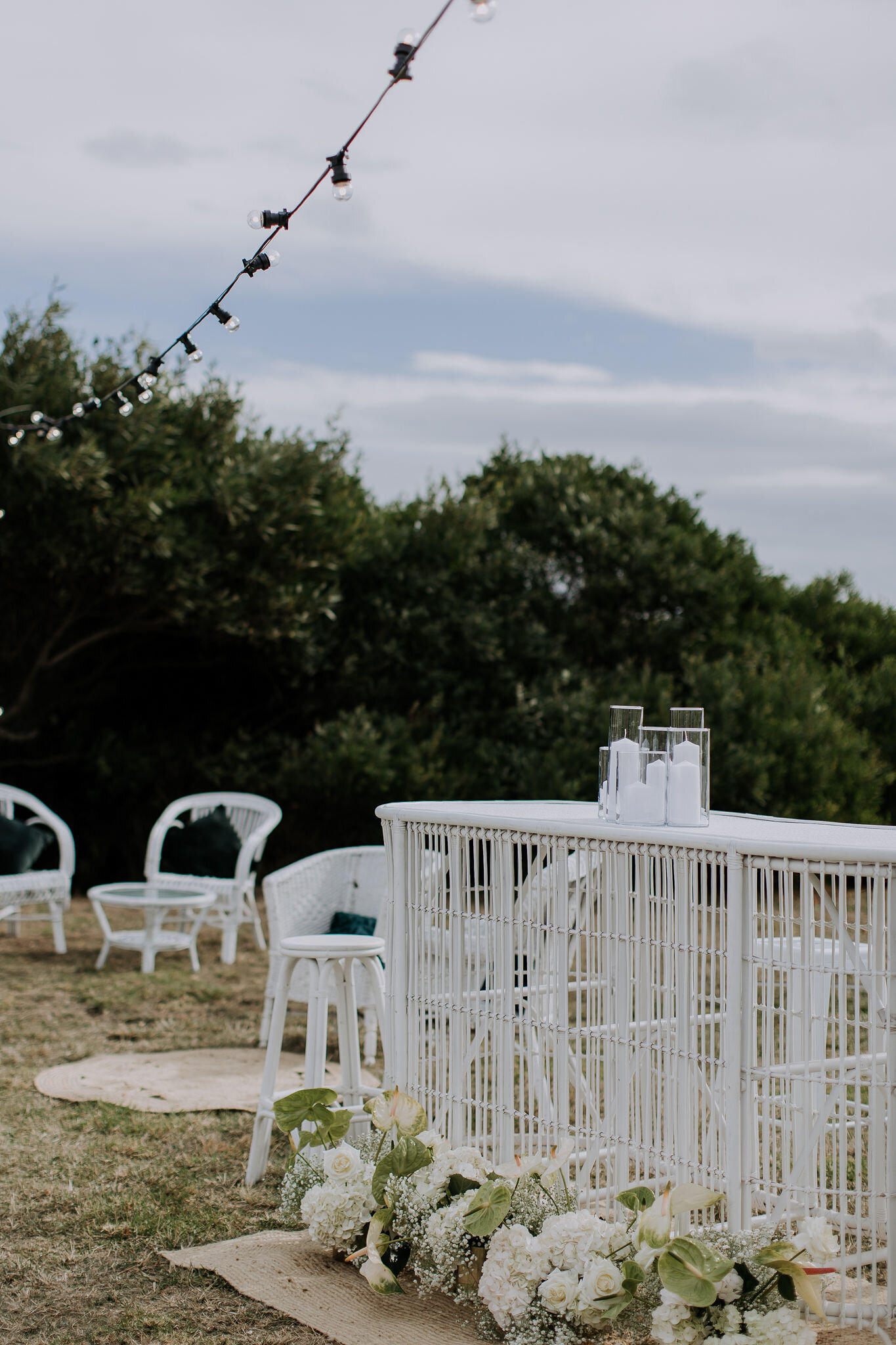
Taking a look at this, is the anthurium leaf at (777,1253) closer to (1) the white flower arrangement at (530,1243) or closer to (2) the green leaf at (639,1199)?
(1) the white flower arrangement at (530,1243)

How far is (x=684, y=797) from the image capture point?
2805mm

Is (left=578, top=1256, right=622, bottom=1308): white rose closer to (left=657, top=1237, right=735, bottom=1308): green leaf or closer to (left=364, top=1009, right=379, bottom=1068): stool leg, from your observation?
(left=657, top=1237, right=735, bottom=1308): green leaf

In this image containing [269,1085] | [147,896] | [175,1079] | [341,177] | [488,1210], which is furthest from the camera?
[147,896]

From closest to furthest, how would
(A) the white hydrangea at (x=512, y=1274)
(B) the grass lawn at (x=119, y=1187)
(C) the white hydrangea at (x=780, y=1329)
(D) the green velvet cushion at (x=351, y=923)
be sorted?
(C) the white hydrangea at (x=780, y=1329) → (A) the white hydrangea at (x=512, y=1274) → (B) the grass lawn at (x=119, y=1187) → (D) the green velvet cushion at (x=351, y=923)

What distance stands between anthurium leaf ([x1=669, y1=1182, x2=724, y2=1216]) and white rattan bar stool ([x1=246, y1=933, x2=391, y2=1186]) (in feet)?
3.48

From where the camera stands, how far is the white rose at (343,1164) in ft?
9.30

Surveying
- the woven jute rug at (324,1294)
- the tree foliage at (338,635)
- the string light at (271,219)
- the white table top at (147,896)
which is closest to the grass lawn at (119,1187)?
the woven jute rug at (324,1294)

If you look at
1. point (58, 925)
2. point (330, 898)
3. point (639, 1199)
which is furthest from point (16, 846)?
point (639, 1199)

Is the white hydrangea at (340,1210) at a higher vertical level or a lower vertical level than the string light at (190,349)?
lower

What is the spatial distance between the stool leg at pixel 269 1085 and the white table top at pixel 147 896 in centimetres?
290

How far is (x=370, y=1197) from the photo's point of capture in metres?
2.80

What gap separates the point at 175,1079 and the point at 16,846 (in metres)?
2.72

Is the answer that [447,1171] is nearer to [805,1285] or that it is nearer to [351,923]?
[805,1285]

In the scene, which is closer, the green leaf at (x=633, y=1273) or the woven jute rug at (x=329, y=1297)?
the green leaf at (x=633, y=1273)
